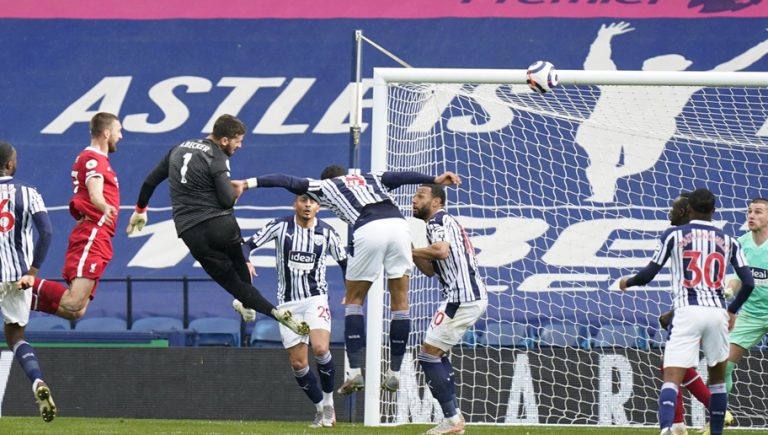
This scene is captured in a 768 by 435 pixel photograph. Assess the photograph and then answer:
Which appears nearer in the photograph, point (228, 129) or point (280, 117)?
point (228, 129)

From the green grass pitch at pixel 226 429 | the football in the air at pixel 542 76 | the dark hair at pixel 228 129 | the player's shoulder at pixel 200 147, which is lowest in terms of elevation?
the green grass pitch at pixel 226 429

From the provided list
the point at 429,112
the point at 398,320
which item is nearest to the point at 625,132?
the point at 429,112

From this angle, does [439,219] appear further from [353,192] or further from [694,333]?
[694,333]

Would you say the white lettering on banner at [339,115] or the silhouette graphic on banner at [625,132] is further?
the white lettering on banner at [339,115]

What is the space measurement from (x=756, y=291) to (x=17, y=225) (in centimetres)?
601

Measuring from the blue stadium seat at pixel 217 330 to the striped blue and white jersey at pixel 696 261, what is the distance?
24.9 feet

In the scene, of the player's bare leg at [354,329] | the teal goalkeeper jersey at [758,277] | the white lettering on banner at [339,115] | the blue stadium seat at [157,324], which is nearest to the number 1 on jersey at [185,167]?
the player's bare leg at [354,329]

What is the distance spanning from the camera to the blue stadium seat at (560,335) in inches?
493

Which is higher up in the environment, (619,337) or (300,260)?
(300,260)

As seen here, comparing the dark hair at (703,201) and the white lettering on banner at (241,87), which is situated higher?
the white lettering on banner at (241,87)

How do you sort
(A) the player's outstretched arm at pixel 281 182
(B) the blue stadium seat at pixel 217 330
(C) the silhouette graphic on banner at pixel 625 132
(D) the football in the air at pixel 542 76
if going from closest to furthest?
(A) the player's outstretched arm at pixel 281 182 → (D) the football in the air at pixel 542 76 → (C) the silhouette graphic on banner at pixel 625 132 → (B) the blue stadium seat at pixel 217 330

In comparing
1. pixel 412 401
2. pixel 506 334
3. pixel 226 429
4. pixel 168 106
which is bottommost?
pixel 226 429

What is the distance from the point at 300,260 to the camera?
10.7m

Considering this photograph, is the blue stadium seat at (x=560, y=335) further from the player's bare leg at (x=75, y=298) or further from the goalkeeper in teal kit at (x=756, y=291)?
the player's bare leg at (x=75, y=298)
